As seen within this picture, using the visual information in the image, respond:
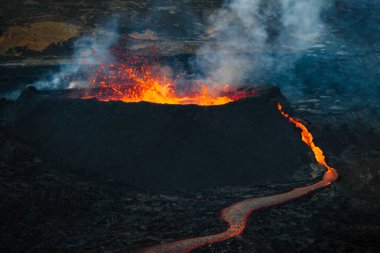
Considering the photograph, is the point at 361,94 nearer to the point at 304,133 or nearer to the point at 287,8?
the point at 304,133

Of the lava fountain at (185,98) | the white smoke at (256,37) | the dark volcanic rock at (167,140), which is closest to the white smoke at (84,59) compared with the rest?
the lava fountain at (185,98)

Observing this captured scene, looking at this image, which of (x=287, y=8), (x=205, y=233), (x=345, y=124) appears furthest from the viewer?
(x=287, y=8)

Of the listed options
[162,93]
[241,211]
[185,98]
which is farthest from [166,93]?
[241,211]

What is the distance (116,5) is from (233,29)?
1071 centimetres

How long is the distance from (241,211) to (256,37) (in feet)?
69.3

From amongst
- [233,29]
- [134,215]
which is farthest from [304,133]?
[233,29]

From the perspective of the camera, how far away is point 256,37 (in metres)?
30.6

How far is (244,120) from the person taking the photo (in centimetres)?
1608

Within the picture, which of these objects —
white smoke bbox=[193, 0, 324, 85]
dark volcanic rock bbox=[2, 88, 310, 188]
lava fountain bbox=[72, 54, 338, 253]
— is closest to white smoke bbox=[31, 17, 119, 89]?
lava fountain bbox=[72, 54, 338, 253]

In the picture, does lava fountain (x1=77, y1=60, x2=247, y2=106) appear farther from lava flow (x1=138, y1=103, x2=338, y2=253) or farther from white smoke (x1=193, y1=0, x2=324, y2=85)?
lava flow (x1=138, y1=103, x2=338, y2=253)

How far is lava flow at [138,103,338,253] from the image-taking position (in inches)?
396

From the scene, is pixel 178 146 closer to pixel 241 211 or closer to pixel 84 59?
pixel 241 211

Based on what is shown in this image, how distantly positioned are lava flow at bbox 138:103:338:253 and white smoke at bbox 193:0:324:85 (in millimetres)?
8472

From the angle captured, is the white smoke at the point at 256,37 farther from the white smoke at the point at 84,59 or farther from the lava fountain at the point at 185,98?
the white smoke at the point at 84,59
